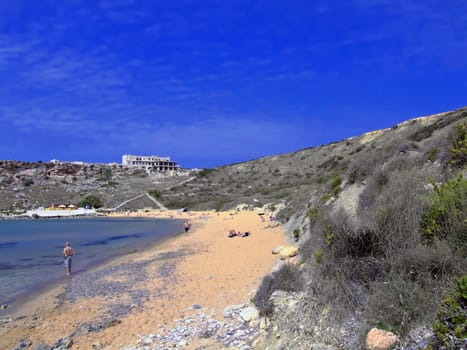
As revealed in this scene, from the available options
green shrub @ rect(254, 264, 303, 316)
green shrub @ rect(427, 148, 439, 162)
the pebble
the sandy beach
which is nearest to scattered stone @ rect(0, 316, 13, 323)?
the sandy beach

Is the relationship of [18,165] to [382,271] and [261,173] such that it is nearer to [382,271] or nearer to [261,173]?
[261,173]

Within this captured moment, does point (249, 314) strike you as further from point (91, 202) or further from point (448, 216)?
point (91, 202)

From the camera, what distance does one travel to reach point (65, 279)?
13523 millimetres

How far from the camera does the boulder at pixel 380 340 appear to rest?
3.62 m

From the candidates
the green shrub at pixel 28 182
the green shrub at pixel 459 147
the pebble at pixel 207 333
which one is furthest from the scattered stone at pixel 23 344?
the green shrub at pixel 28 182

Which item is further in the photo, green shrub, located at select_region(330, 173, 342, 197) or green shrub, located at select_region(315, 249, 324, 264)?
green shrub, located at select_region(330, 173, 342, 197)

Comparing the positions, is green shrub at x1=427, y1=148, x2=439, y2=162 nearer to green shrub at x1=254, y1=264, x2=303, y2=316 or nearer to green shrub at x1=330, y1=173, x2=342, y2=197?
green shrub at x1=330, y1=173, x2=342, y2=197

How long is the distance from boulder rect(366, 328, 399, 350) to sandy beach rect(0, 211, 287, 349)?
3.02 m

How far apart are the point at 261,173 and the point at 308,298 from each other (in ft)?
240

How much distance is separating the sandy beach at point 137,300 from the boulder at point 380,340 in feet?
9.91

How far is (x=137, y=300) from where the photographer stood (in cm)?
957

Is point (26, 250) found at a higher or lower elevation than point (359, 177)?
lower

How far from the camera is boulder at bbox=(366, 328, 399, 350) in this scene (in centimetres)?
362

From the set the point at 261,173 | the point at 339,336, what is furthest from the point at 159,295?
the point at 261,173
